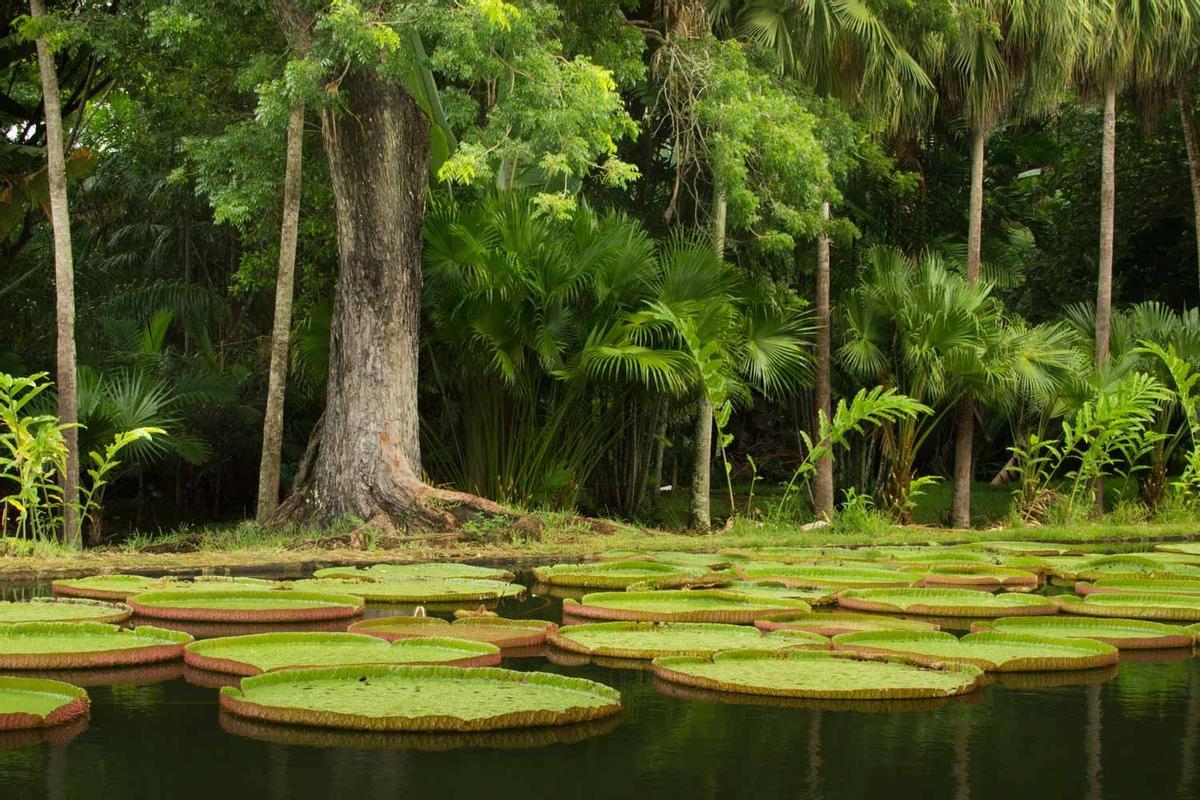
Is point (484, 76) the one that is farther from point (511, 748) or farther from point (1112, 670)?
point (511, 748)

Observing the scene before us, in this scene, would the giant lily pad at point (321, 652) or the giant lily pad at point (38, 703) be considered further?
the giant lily pad at point (321, 652)

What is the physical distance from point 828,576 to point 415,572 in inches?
91.0

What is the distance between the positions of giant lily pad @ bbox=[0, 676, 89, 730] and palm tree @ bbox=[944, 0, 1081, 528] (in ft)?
38.3

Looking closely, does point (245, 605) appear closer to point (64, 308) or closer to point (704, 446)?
point (64, 308)

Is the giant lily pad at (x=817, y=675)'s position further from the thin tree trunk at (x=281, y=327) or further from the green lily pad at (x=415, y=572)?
the thin tree trunk at (x=281, y=327)

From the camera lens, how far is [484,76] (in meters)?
9.99

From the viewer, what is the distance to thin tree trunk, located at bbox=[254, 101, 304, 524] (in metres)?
11.1

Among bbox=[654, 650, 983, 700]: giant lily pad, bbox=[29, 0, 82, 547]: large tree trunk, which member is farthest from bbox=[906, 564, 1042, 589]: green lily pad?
bbox=[29, 0, 82, 547]: large tree trunk

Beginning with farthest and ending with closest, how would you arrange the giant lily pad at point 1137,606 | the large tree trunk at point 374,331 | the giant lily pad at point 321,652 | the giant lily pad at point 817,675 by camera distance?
the large tree trunk at point 374,331 → the giant lily pad at point 1137,606 → the giant lily pad at point 321,652 → the giant lily pad at point 817,675

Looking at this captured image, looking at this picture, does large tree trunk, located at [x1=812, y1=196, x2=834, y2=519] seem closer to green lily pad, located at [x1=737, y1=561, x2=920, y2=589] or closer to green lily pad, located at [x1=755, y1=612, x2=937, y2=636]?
green lily pad, located at [x1=737, y1=561, x2=920, y2=589]

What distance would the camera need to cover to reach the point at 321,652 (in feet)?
16.4

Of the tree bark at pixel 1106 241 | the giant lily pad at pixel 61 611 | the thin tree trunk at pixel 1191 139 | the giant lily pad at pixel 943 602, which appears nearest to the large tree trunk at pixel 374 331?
the giant lily pad at pixel 943 602

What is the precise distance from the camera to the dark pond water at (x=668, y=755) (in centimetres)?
346

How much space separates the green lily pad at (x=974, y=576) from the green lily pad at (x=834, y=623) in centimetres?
120
